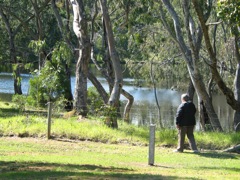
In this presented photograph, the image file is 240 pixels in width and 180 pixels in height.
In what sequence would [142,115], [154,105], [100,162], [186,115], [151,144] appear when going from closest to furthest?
[151,144] → [100,162] → [186,115] → [142,115] → [154,105]

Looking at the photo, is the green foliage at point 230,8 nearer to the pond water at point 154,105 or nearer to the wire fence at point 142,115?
the wire fence at point 142,115

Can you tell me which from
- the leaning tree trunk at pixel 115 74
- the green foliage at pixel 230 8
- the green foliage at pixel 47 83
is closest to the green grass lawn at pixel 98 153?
the leaning tree trunk at pixel 115 74

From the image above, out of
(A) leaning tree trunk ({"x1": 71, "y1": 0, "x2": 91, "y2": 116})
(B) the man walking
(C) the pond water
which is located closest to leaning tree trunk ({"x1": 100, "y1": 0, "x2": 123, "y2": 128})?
(A) leaning tree trunk ({"x1": 71, "y1": 0, "x2": 91, "y2": 116})

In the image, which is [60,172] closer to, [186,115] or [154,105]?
[186,115]

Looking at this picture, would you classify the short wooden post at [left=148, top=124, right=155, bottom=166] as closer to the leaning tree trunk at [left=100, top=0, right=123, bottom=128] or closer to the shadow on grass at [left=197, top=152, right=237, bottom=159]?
the shadow on grass at [left=197, top=152, right=237, bottom=159]

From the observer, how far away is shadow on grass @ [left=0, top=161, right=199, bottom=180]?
1023 centimetres

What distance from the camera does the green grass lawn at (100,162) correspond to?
10969 mm

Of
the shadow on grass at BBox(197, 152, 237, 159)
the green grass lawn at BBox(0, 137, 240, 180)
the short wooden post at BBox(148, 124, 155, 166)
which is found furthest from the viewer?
the shadow on grass at BBox(197, 152, 237, 159)

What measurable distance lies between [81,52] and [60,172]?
13.4 meters

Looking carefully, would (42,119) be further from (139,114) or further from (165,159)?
(139,114)

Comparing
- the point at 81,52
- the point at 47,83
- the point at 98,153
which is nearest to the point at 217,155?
the point at 98,153

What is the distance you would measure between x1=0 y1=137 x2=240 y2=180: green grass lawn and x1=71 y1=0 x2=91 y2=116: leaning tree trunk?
6026mm

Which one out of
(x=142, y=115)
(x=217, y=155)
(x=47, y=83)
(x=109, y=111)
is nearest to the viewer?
(x=217, y=155)

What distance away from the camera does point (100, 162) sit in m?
13.9
